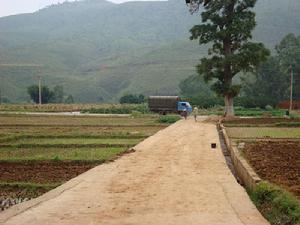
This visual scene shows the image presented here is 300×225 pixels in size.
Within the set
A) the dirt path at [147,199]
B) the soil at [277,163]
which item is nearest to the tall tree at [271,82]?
the soil at [277,163]

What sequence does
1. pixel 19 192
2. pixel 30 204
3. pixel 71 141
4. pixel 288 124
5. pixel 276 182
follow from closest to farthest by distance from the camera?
pixel 30 204 < pixel 276 182 < pixel 19 192 < pixel 71 141 < pixel 288 124

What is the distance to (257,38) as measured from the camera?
560 ft

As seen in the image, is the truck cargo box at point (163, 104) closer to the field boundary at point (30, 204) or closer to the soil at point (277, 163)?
the soil at point (277, 163)

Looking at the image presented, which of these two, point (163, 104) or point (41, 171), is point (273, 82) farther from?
point (41, 171)

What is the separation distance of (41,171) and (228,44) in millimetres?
34719

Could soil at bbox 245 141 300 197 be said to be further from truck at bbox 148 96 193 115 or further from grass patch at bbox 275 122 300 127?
truck at bbox 148 96 193 115

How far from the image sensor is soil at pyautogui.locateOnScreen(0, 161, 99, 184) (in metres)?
15.9

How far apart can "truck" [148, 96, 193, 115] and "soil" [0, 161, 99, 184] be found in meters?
42.8

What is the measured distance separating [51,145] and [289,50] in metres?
76.3

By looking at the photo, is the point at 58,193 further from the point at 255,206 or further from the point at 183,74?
the point at 183,74

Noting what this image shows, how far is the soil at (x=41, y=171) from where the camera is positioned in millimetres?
→ 15950

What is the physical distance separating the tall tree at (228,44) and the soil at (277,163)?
24.6 meters

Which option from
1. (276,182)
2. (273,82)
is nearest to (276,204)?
(276,182)

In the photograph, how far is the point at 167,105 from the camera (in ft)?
209
